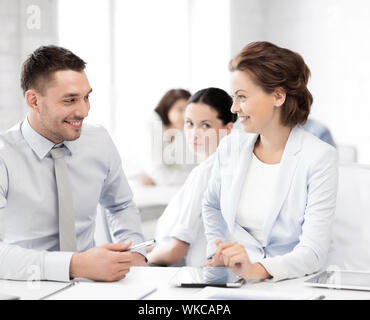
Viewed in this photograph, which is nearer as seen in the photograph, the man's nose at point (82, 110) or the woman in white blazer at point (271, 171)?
the woman in white blazer at point (271, 171)

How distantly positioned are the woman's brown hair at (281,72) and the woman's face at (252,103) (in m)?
0.02

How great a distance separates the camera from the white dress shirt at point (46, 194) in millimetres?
1368

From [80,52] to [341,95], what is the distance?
2.04 meters

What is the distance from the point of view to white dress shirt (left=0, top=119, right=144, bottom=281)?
1.37m

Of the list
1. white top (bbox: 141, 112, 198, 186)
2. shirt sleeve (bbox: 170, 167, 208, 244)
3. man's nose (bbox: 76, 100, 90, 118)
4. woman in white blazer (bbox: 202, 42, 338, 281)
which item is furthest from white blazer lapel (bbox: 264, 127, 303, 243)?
white top (bbox: 141, 112, 198, 186)

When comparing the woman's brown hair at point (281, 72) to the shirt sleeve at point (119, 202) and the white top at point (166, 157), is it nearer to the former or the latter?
the shirt sleeve at point (119, 202)

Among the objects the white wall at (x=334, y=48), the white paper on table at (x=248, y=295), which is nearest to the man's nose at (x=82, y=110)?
the white paper on table at (x=248, y=295)

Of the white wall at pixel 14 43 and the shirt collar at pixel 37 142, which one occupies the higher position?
the white wall at pixel 14 43

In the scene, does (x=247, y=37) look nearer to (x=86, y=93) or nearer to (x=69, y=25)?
(x=69, y=25)

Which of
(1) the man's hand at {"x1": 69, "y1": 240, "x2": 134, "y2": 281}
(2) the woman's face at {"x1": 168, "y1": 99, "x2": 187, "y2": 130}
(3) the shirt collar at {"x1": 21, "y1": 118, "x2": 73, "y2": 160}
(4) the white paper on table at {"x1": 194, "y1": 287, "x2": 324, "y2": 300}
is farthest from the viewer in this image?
(2) the woman's face at {"x1": 168, "y1": 99, "x2": 187, "y2": 130}

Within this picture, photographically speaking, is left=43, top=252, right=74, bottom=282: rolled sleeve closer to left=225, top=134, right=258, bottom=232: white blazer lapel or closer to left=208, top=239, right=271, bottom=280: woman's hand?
left=208, top=239, right=271, bottom=280: woman's hand

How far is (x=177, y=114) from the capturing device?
11.2 ft

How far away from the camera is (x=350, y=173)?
1.58m

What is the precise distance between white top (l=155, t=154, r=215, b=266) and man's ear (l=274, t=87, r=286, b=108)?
1.21 ft
